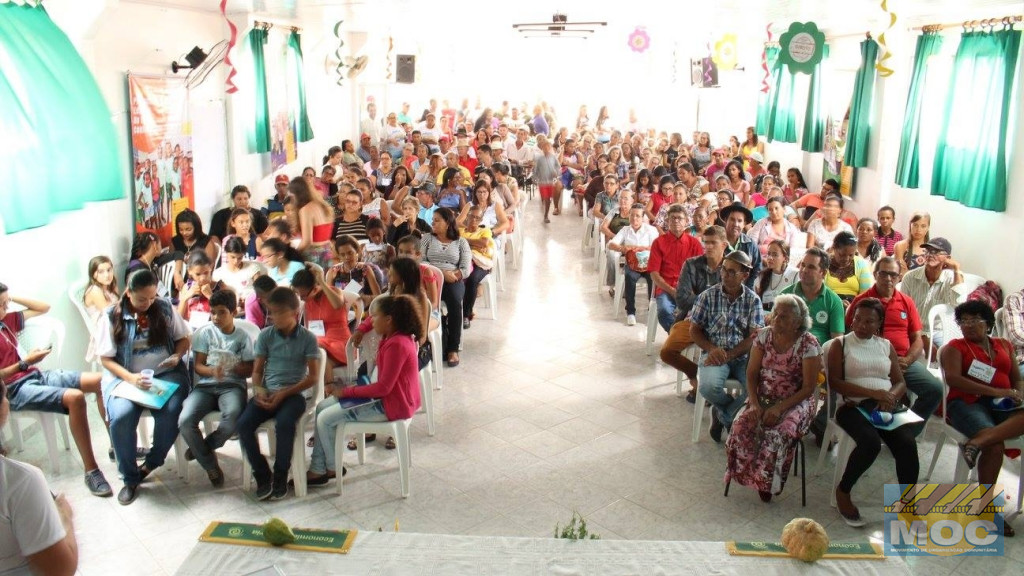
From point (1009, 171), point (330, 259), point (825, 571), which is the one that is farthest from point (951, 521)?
point (330, 259)

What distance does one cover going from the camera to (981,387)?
4195mm

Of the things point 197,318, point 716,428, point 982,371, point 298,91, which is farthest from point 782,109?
point 197,318

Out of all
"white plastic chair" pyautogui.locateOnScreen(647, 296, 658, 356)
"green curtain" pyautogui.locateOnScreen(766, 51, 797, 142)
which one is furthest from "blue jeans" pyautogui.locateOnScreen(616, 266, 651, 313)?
"green curtain" pyautogui.locateOnScreen(766, 51, 797, 142)

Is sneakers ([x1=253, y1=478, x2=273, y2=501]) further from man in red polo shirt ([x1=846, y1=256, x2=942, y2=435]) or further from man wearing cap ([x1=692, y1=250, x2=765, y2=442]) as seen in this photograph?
man in red polo shirt ([x1=846, y1=256, x2=942, y2=435])

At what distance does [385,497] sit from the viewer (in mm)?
4211

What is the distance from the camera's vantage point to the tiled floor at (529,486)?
3.89 metres

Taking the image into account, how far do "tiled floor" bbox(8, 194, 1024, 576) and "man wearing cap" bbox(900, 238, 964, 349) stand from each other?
1.06 meters

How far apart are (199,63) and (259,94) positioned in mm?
1940

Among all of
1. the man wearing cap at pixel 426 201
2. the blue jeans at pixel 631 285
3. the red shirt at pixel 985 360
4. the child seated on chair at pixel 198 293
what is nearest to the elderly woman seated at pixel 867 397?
the red shirt at pixel 985 360

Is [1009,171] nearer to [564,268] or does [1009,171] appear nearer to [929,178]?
[929,178]

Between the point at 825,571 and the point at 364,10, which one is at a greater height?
the point at 364,10

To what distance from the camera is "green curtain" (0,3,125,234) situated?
4.45 meters

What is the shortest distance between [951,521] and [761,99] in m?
A: 10.7

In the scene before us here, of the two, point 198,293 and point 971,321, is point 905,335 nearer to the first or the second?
point 971,321
